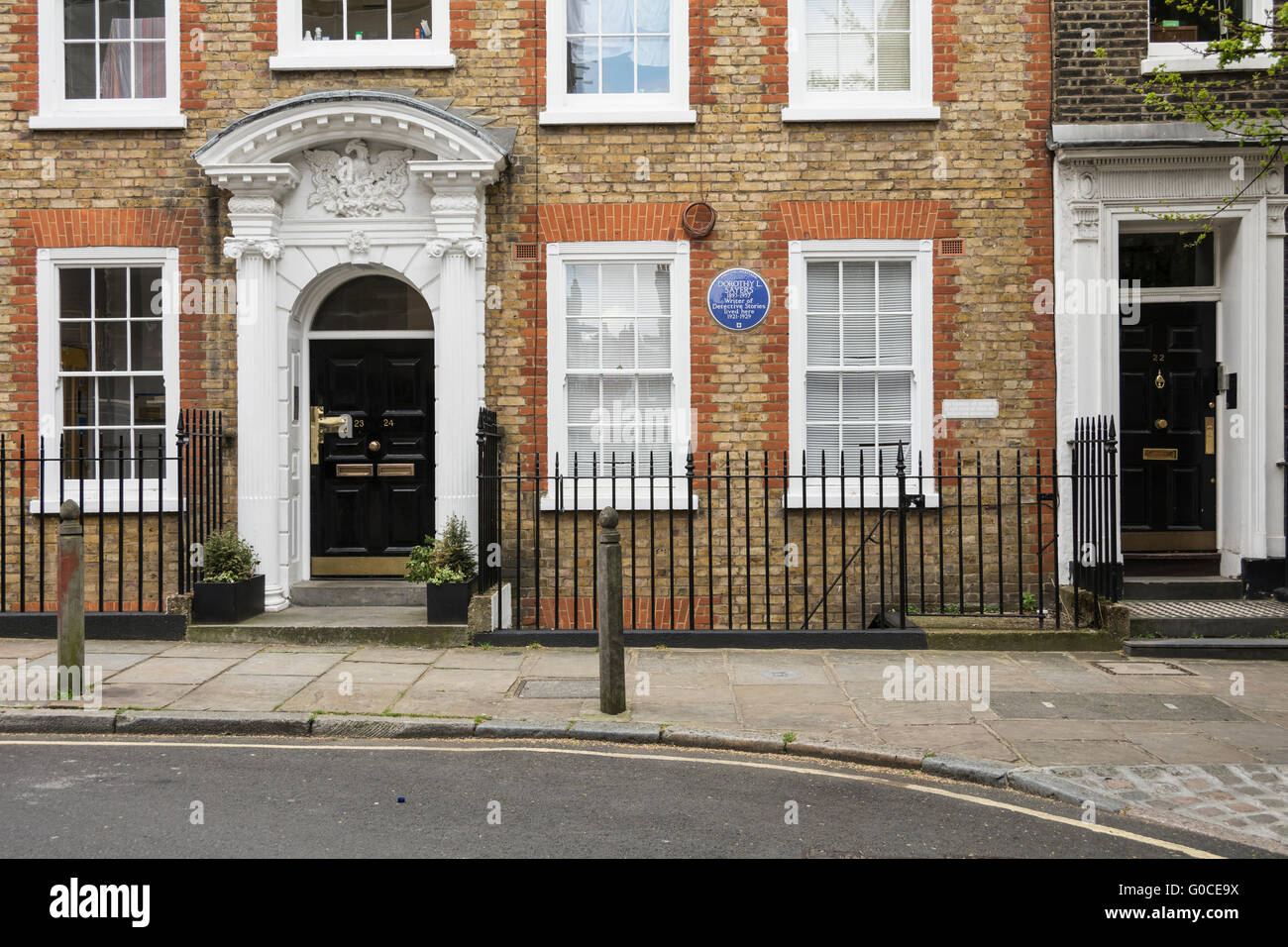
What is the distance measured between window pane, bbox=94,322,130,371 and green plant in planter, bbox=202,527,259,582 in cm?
213

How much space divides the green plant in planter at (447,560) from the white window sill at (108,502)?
2.42 m

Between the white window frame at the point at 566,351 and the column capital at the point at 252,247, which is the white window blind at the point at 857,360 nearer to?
the white window frame at the point at 566,351

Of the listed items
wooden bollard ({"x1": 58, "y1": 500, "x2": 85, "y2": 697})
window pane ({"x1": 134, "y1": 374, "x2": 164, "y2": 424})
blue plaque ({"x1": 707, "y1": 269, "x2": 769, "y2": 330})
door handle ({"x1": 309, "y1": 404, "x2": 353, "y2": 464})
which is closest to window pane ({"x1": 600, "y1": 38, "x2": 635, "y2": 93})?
blue plaque ({"x1": 707, "y1": 269, "x2": 769, "y2": 330})

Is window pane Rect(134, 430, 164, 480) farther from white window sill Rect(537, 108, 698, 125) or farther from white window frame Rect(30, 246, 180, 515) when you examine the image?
white window sill Rect(537, 108, 698, 125)

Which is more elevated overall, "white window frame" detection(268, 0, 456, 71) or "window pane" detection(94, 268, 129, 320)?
"white window frame" detection(268, 0, 456, 71)

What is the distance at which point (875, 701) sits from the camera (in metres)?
7.10

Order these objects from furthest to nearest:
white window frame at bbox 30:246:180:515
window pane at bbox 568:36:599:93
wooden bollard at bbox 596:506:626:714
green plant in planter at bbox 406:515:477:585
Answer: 1. window pane at bbox 568:36:599:93
2. white window frame at bbox 30:246:180:515
3. green plant in planter at bbox 406:515:477:585
4. wooden bollard at bbox 596:506:626:714

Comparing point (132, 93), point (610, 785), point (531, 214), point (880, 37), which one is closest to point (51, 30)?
point (132, 93)

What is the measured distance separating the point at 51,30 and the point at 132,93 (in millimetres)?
898

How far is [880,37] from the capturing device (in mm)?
10117

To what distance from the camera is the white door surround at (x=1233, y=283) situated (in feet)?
31.6

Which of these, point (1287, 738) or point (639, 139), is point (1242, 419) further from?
point (639, 139)

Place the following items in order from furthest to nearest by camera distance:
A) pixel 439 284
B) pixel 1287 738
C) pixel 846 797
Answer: pixel 439 284 → pixel 1287 738 → pixel 846 797

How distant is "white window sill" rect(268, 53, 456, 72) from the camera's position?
32.3 feet
